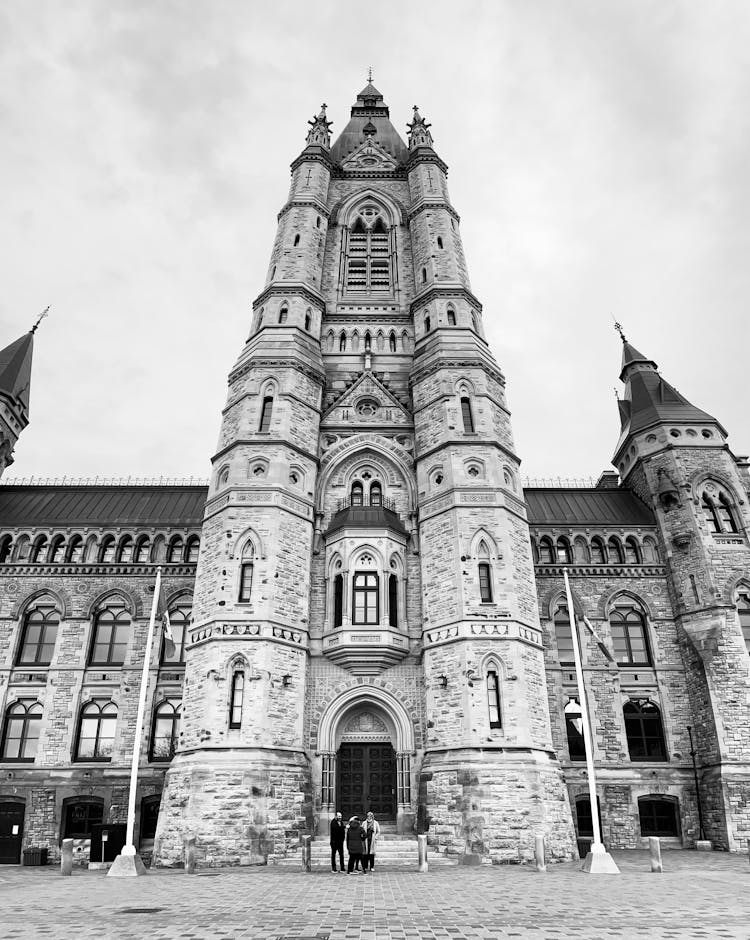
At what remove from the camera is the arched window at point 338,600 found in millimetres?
24797

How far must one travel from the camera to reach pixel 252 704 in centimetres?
2141

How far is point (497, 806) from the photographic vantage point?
1992 centimetres

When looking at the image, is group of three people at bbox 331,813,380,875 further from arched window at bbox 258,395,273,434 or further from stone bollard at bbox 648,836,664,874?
arched window at bbox 258,395,273,434

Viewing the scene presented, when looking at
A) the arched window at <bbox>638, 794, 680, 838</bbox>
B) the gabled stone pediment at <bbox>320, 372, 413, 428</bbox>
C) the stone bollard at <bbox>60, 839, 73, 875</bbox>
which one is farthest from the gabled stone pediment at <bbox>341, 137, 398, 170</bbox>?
the stone bollard at <bbox>60, 839, 73, 875</bbox>

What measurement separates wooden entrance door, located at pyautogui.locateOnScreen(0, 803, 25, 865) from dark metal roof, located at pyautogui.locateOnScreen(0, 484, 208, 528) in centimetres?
1159

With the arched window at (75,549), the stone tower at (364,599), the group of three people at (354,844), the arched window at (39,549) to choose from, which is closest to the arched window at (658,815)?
the stone tower at (364,599)

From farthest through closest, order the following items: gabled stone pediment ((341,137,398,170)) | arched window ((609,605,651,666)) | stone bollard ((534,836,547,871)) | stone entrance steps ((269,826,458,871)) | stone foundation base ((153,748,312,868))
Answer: gabled stone pediment ((341,137,398,170)), arched window ((609,605,651,666)), stone foundation base ((153,748,312,868)), stone entrance steps ((269,826,458,871)), stone bollard ((534,836,547,871))

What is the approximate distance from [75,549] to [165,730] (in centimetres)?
928

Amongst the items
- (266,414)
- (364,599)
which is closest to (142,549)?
(266,414)

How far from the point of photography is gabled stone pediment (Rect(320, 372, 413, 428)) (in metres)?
29.9

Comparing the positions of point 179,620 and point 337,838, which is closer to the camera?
point 337,838

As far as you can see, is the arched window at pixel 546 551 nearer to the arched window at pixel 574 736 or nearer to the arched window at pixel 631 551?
the arched window at pixel 631 551

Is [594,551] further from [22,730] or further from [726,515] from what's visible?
[22,730]

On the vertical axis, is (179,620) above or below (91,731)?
above
